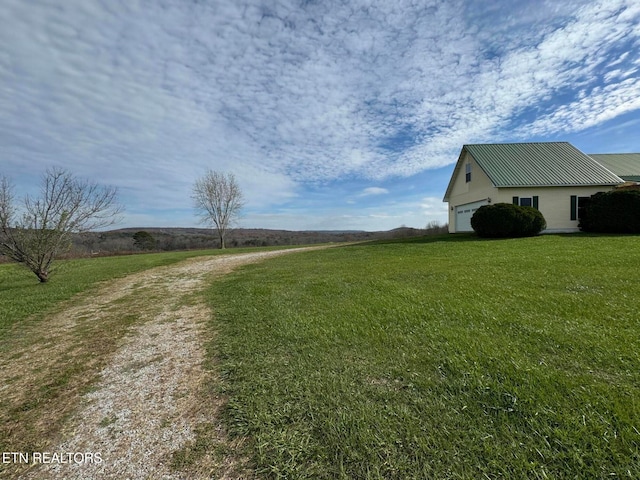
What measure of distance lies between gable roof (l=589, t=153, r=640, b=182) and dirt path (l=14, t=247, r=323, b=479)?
89.4ft

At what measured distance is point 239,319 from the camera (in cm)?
465

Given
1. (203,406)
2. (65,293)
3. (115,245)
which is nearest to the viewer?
(203,406)

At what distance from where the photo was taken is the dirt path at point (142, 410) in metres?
1.86

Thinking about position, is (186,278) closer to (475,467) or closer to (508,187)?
(475,467)

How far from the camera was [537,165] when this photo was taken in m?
17.6

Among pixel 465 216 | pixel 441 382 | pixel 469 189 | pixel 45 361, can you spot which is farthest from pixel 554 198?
pixel 45 361

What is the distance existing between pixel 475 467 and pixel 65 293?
964 cm

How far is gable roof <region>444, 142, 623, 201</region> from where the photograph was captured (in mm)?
16047

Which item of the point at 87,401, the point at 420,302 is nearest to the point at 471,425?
the point at 420,302

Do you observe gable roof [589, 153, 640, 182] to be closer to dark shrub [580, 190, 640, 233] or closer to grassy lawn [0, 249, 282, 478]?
dark shrub [580, 190, 640, 233]

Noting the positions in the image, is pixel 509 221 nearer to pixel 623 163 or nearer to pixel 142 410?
pixel 623 163

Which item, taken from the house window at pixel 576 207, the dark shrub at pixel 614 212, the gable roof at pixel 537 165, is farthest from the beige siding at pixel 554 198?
the dark shrub at pixel 614 212

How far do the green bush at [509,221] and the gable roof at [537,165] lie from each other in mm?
2370

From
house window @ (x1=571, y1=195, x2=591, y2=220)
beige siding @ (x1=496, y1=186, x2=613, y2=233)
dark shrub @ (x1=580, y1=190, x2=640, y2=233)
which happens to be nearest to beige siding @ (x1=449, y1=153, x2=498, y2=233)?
beige siding @ (x1=496, y1=186, x2=613, y2=233)
